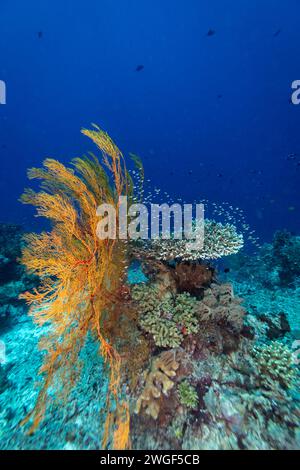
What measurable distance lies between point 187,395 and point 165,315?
1340 millimetres

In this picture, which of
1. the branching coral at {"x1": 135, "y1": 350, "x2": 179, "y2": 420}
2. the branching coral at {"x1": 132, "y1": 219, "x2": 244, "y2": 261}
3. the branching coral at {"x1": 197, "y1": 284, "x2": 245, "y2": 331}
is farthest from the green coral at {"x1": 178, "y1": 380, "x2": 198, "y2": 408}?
the branching coral at {"x1": 132, "y1": 219, "x2": 244, "y2": 261}

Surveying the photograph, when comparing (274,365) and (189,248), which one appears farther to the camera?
(189,248)

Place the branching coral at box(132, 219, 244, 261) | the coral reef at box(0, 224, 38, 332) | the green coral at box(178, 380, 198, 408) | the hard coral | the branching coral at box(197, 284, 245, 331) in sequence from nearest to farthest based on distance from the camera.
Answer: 1. the green coral at box(178, 380, 198, 408)
2. the branching coral at box(197, 284, 245, 331)
3. the branching coral at box(132, 219, 244, 261)
4. the hard coral
5. the coral reef at box(0, 224, 38, 332)

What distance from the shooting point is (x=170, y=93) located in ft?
314

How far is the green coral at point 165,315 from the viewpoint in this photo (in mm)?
4329

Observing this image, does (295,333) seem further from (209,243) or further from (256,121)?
(256,121)

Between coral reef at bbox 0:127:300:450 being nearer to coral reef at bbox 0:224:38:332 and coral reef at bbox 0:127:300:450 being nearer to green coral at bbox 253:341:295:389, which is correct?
green coral at bbox 253:341:295:389

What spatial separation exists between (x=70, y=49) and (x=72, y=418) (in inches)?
4063

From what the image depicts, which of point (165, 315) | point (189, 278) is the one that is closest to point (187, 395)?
point (165, 315)

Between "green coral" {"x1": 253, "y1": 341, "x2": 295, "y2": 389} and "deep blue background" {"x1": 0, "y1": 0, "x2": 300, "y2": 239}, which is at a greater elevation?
"deep blue background" {"x1": 0, "y1": 0, "x2": 300, "y2": 239}

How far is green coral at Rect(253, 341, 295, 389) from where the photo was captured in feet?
13.6

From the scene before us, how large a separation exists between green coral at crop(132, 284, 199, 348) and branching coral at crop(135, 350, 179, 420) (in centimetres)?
27

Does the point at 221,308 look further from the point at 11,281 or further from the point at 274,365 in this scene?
the point at 11,281
